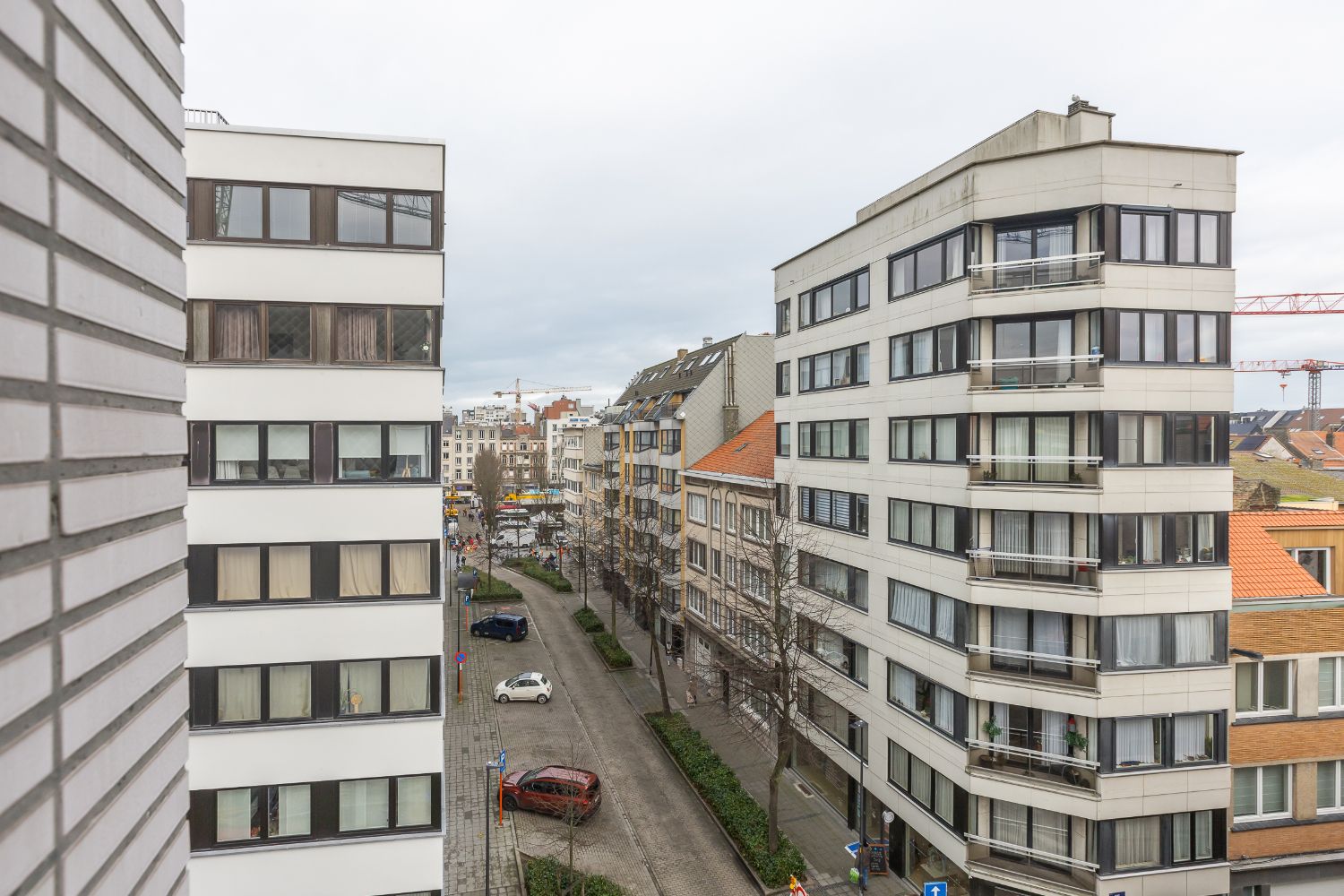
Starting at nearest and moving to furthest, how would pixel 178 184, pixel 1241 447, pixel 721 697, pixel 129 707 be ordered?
1. pixel 129 707
2. pixel 178 184
3. pixel 721 697
4. pixel 1241 447

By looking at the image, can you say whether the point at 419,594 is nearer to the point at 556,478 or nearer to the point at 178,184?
the point at 178,184

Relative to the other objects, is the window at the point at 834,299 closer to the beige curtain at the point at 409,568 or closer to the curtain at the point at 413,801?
the beige curtain at the point at 409,568

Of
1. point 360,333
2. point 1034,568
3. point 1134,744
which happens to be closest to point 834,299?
point 1034,568

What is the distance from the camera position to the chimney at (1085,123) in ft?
70.2

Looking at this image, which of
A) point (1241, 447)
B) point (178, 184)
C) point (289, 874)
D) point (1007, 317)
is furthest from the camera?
point (1241, 447)

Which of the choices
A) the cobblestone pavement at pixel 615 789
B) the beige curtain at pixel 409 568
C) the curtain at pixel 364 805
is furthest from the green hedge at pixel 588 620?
the beige curtain at pixel 409 568

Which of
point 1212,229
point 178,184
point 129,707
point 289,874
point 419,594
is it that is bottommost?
point 289,874

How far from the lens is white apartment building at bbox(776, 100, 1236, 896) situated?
62.5 feet

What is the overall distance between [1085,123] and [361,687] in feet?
80.0

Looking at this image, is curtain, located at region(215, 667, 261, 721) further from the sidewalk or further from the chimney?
the chimney

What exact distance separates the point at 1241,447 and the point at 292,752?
8798cm

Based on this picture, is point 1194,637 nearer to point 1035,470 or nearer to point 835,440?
point 1035,470

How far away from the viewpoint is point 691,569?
42.9 meters

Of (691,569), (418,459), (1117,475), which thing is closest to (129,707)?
(418,459)
